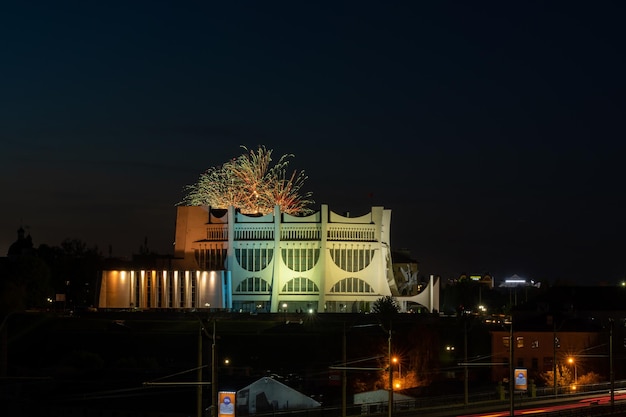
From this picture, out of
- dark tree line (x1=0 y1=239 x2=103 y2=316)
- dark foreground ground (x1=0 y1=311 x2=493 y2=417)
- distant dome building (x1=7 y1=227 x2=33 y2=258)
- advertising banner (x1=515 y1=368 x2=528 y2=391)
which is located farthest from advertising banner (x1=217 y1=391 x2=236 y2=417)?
distant dome building (x1=7 y1=227 x2=33 y2=258)

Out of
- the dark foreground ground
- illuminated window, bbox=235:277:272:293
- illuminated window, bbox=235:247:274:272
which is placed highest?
illuminated window, bbox=235:247:274:272

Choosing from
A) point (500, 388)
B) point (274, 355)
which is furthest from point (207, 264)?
point (500, 388)

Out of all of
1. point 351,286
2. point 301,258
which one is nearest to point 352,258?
point 351,286

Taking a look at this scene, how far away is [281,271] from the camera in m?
130

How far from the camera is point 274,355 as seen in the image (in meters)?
107

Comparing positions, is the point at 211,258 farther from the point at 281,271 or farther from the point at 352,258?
the point at 352,258

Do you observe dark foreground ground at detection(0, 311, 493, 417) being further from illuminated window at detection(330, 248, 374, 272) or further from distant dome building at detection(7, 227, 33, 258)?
distant dome building at detection(7, 227, 33, 258)

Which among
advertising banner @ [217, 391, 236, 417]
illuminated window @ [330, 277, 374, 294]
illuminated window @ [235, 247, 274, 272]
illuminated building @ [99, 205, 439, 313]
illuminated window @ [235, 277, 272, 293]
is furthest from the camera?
illuminated window @ [235, 247, 274, 272]

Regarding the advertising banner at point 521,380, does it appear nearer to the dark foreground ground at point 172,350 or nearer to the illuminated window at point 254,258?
the dark foreground ground at point 172,350

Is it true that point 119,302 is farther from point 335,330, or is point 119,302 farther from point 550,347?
point 550,347

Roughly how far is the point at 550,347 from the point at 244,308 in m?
44.7

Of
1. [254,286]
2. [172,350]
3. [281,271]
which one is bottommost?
[172,350]

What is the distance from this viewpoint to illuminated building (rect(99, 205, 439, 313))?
420ft

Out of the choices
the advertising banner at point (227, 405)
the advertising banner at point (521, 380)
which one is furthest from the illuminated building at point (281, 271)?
the advertising banner at point (227, 405)
